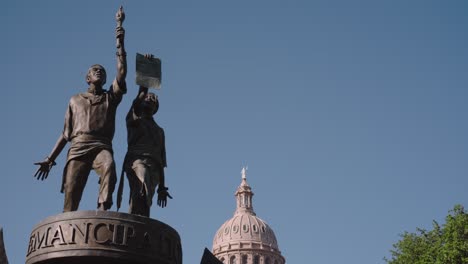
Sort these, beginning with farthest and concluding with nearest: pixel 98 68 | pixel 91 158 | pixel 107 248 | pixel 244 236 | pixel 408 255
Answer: pixel 244 236, pixel 408 255, pixel 98 68, pixel 91 158, pixel 107 248

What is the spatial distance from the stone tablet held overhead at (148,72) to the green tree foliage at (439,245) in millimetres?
22868

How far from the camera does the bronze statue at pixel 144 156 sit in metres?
10.4

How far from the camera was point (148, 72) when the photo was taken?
1116 centimetres

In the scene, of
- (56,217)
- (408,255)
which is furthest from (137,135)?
(408,255)

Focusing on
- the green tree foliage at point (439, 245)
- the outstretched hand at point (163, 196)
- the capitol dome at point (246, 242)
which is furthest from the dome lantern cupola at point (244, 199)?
the outstretched hand at point (163, 196)

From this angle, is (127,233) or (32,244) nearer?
(127,233)

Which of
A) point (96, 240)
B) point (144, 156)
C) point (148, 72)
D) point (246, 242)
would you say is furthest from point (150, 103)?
point (246, 242)

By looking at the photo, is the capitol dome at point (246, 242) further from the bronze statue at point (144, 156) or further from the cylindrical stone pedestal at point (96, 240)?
the cylindrical stone pedestal at point (96, 240)

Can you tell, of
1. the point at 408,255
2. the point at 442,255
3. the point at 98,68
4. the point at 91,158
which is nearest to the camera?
the point at 91,158

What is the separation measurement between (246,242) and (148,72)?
9151 centimetres

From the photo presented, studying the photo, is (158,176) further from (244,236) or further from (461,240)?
(244,236)

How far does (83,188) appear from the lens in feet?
33.2

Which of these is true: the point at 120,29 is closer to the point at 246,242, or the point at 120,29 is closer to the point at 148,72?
the point at 148,72

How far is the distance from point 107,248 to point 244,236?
94428 mm
